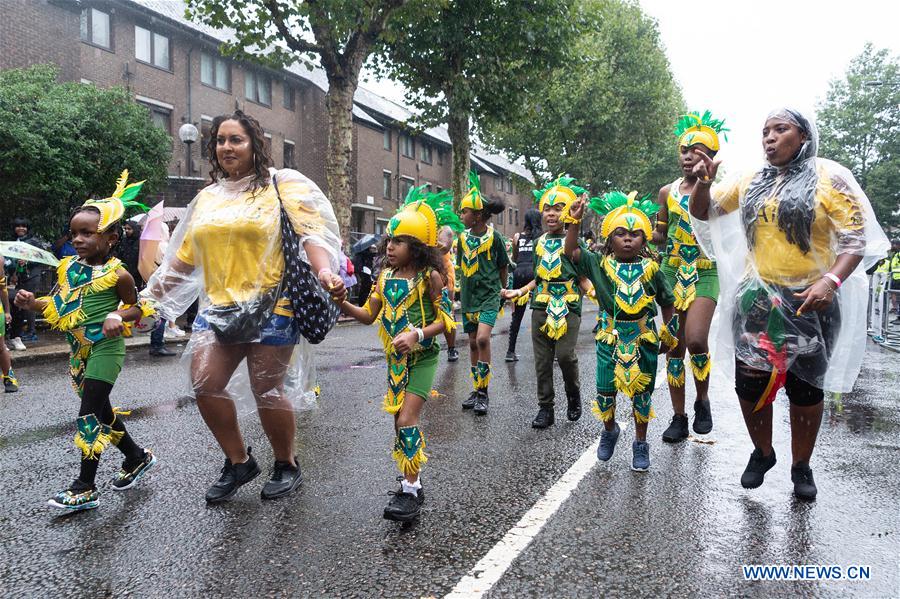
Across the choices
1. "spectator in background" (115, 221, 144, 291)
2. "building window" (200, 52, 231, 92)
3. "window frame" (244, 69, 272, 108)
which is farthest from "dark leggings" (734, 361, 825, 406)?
"window frame" (244, 69, 272, 108)

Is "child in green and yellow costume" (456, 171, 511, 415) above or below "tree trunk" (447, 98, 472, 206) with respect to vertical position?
below

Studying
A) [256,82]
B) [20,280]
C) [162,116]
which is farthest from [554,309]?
[256,82]

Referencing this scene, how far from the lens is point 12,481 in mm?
4414

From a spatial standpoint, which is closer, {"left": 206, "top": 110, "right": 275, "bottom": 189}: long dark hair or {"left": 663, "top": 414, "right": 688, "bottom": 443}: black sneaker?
{"left": 206, "top": 110, "right": 275, "bottom": 189}: long dark hair

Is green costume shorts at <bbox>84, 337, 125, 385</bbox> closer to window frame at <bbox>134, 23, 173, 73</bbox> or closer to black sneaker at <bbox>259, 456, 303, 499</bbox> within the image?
black sneaker at <bbox>259, 456, 303, 499</bbox>

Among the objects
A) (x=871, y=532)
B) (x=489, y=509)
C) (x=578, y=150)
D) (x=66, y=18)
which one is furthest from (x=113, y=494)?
(x=578, y=150)

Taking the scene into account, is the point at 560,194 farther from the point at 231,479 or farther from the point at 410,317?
the point at 231,479

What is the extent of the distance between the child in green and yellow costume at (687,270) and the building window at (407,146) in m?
36.1

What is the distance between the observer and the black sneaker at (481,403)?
21.2ft

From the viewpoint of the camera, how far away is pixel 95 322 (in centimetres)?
420

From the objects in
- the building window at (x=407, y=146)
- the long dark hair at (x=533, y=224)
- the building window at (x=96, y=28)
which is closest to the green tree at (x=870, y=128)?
the building window at (x=407, y=146)

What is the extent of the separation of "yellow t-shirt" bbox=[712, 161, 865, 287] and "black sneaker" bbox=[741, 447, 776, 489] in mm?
1027

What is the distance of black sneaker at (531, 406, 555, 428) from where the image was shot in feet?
19.3

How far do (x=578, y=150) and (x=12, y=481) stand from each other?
35711 mm
